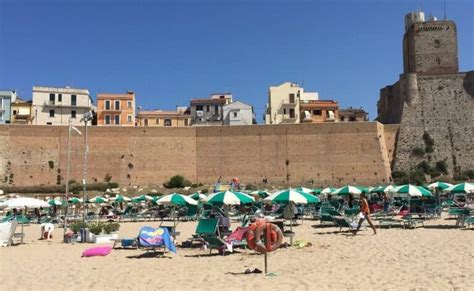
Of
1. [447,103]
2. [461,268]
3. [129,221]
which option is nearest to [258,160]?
[447,103]

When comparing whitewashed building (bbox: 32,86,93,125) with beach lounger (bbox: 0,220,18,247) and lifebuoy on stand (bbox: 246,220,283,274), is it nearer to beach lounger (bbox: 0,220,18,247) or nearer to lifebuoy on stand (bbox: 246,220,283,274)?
beach lounger (bbox: 0,220,18,247)

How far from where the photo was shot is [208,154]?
1705 inches

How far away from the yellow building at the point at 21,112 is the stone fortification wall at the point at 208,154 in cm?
1130

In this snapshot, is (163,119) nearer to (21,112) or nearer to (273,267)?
(21,112)

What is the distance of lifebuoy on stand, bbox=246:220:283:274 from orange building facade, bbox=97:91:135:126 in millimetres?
46804

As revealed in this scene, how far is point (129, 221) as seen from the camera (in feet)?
69.2

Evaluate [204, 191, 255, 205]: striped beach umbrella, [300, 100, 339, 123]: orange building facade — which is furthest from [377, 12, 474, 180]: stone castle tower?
[204, 191, 255, 205]: striped beach umbrella

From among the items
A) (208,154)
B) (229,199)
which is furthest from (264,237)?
(208,154)

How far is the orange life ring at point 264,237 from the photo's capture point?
782 cm

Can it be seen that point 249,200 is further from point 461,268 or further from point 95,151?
point 95,151

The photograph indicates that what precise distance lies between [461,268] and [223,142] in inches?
1412

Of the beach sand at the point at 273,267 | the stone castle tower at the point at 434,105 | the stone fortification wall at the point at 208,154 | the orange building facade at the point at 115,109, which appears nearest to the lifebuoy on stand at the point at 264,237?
the beach sand at the point at 273,267

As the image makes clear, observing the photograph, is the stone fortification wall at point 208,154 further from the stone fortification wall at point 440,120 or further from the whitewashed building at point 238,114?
the whitewashed building at point 238,114

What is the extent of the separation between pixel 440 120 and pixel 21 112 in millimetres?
40741
